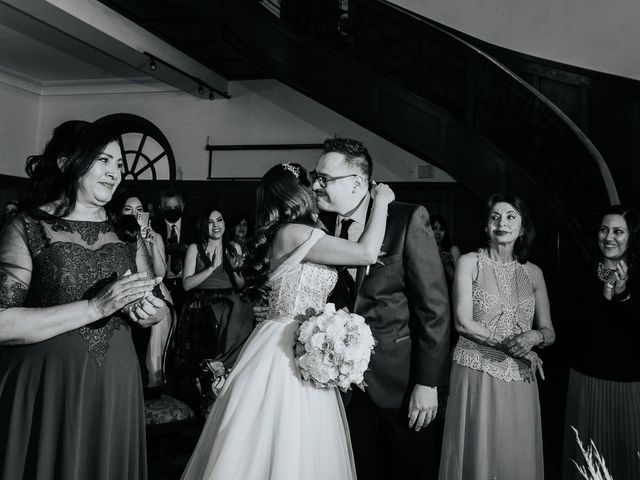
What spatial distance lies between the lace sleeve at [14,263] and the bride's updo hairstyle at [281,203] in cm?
84

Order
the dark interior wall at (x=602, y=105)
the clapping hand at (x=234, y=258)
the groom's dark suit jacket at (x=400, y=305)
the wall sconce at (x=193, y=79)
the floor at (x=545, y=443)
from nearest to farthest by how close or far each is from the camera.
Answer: the groom's dark suit jacket at (x=400, y=305) < the floor at (x=545, y=443) < the clapping hand at (x=234, y=258) < the dark interior wall at (x=602, y=105) < the wall sconce at (x=193, y=79)

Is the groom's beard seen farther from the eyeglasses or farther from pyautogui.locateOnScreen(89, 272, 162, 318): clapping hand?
pyautogui.locateOnScreen(89, 272, 162, 318): clapping hand

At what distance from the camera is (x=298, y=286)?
7.66ft

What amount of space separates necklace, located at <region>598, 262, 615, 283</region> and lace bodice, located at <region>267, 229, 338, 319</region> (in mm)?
1658

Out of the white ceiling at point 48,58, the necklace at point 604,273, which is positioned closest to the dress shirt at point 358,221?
the necklace at point 604,273

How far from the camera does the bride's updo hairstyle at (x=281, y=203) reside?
2.34 meters

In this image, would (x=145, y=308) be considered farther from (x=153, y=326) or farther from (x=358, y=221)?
(x=153, y=326)

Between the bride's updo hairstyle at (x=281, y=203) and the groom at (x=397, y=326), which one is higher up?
the bride's updo hairstyle at (x=281, y=203)

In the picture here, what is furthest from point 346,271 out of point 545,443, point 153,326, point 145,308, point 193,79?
point 193,79

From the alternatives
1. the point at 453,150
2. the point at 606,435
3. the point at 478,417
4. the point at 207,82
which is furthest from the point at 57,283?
the point at 207,82

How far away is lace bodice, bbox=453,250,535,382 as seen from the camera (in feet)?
10.0

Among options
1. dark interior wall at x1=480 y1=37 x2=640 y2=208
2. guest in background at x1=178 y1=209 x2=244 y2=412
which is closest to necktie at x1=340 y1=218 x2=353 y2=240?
guest in background at x1=178 y1=209 x2=244 y2=412

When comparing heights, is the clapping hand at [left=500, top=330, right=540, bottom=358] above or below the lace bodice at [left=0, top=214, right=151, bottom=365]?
below

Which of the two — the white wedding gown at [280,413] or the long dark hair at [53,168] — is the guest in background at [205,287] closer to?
the white wedding gown at [280,413]
